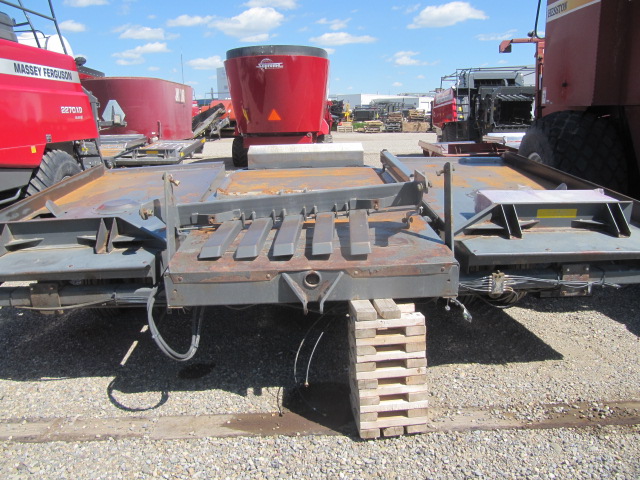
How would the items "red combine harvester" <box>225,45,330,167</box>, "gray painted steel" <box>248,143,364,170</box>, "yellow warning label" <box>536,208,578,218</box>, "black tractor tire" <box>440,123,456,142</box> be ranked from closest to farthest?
1. "yellow warning label" <box>536,208,578,218</box>
2. "gray painted steel" <box>248,143,364,170</box>
3. "red combine harvester" <box>225,45,330,167</box>
4. "black tractor tire" <box>440,123,456,142</box>

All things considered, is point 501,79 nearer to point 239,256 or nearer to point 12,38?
Answer: point 12,38

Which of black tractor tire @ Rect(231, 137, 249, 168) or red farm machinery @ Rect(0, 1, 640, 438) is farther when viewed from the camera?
black tractor tire @ Rect(231, 137, 249, 168)

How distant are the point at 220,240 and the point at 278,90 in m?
6.01

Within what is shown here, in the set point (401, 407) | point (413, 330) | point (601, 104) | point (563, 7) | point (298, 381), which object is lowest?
point (298, 381)

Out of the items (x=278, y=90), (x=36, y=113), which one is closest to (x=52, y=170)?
(x=36, y=113)

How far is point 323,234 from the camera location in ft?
9.79

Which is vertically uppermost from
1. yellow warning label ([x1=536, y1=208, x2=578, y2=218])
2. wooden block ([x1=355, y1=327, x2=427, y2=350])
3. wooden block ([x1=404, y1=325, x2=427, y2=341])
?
yellow warning label ([x1=536, y1=208, x2=578, y2=218])

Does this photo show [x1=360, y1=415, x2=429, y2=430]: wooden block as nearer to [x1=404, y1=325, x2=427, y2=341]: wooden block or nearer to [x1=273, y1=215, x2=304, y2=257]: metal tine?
[x1=404, y1=325, x2=427, y2=341]: wooden block

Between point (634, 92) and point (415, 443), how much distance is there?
11.3 ft

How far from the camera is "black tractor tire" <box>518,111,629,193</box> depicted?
445cm

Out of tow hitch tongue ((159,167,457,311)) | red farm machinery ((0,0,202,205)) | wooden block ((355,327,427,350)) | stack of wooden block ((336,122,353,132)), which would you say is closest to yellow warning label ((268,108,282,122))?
red farm machinery ((0,0,202,205))

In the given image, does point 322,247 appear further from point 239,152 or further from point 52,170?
point 239,152

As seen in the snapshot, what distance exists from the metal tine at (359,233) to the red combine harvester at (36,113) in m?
3.53

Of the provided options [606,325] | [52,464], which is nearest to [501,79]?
[606,325]
